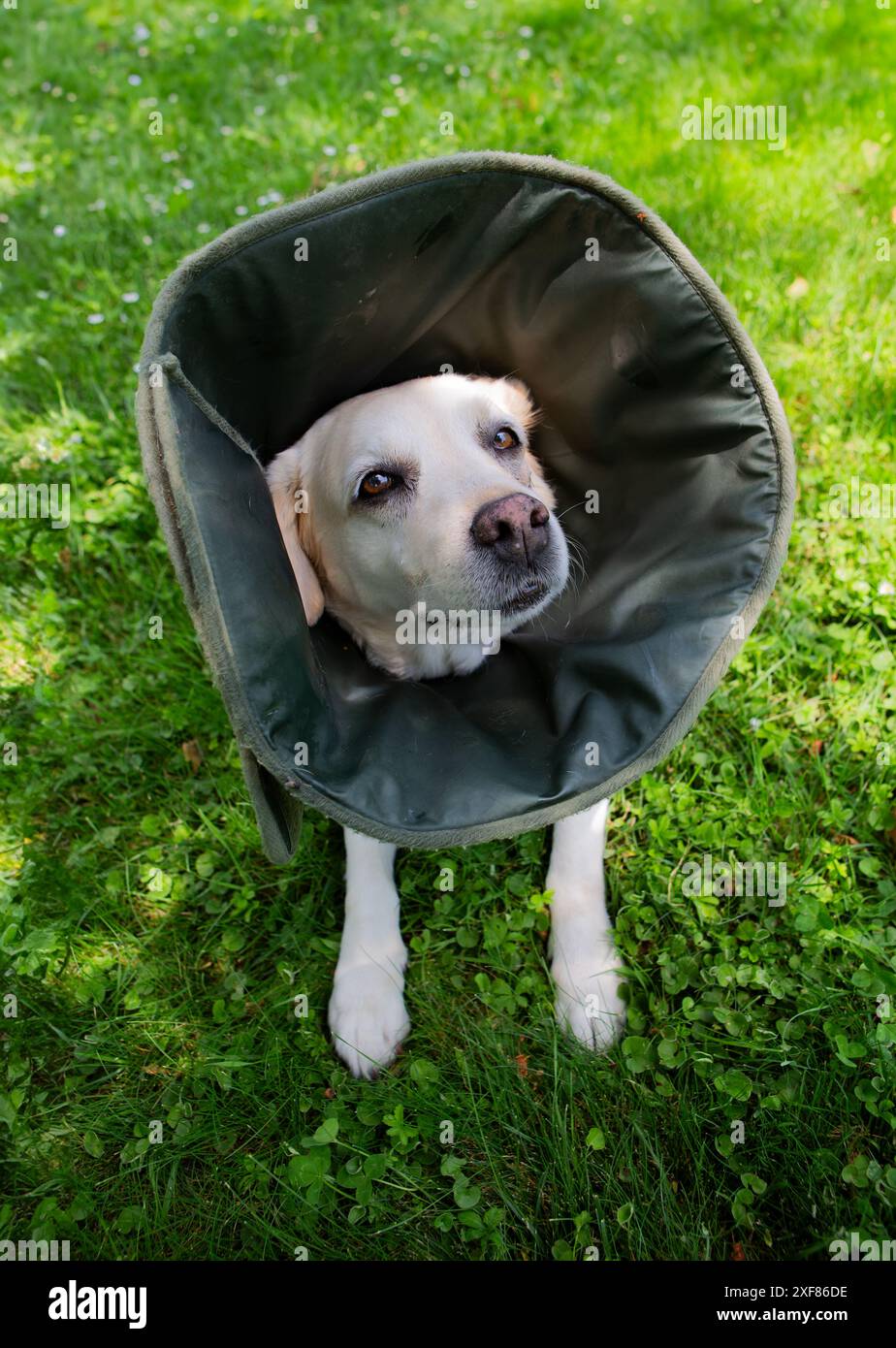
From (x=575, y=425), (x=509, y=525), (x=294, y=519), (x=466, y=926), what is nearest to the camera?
(x=509, y=525)

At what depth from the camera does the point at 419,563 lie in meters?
2.24

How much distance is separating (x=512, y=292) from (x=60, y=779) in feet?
6.27

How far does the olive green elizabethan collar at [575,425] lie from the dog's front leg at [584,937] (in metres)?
0.31

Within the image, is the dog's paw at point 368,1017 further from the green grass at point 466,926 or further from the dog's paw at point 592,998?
the dog's paw at point 592,998

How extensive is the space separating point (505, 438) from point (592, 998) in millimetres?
1431

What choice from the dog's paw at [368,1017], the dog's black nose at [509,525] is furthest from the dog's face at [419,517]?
the dog's paw at [368,1017]

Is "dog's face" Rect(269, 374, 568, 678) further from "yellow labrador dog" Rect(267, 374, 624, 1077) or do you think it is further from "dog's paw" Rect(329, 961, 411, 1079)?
"dog's paw" Rect(329, 961, 411, 1079)

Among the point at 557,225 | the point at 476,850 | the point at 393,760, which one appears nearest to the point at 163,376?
the point at 393,760

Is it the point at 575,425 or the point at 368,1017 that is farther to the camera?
the point at 575,425

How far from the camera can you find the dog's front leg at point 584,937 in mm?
2172

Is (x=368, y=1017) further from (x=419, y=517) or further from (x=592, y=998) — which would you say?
(x=419, y=517)

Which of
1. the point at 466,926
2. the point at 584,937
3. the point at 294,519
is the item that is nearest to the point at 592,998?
the point at 584,937
